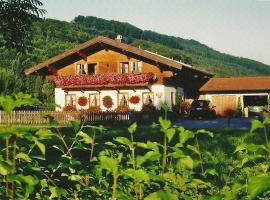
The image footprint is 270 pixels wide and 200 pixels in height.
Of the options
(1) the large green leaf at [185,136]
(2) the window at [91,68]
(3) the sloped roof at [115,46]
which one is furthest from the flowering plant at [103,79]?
(1) the large green leaf at [185,136]

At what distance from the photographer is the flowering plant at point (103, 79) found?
109ft

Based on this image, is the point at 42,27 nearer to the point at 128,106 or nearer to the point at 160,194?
the point at 128,106

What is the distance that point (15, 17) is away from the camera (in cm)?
2448

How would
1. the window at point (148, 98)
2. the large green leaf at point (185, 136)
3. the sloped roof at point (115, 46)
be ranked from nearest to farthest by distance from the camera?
the large green leaf at point (185, 136) < the sloped roof at point (115, 46) < the window at point (148, 98)

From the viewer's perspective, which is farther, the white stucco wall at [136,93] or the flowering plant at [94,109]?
the flowering plant at [94,109]

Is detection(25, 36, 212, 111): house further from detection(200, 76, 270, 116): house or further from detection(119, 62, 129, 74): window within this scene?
detection(200, 76, 270, 116): house

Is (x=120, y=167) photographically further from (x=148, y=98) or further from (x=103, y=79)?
(x=103, y=79)

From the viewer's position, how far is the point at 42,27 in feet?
410

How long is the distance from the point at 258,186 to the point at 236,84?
38998 mm

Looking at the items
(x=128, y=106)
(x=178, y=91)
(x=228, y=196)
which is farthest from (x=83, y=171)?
(x=178, y=91)

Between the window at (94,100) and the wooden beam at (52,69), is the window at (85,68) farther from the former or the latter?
the window at (94,100)

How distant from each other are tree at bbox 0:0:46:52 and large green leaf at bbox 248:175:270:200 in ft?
78.2

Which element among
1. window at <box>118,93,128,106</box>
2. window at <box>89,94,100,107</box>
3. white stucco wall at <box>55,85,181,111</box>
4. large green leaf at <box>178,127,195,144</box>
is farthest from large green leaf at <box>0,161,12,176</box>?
window at <box>89,94,100,107</box>

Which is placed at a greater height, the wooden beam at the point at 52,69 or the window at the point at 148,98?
the wooden beam at the point at 52,69
